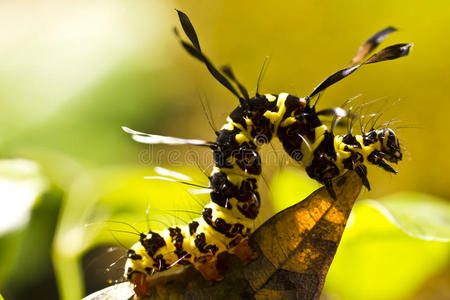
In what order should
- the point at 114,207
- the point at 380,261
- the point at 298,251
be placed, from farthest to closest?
the point at 114,207 → the point at 380,261 → the point at 298,251

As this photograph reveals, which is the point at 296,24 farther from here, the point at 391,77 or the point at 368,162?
the point at 368,162

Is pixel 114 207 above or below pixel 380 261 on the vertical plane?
above

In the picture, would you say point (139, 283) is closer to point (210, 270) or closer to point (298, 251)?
point (210, 270)

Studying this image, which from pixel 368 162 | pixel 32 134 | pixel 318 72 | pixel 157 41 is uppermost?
pixel 157 41

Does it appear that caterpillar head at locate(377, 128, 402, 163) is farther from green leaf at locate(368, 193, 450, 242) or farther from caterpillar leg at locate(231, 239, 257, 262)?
caterpillar leg at locate(231, 239, 257, 262)

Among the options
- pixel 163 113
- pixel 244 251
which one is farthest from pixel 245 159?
pixel 163 113

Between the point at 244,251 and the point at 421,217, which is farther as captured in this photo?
the point at 421,217

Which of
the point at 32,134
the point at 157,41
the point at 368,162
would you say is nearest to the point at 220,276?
the point at 368,162
